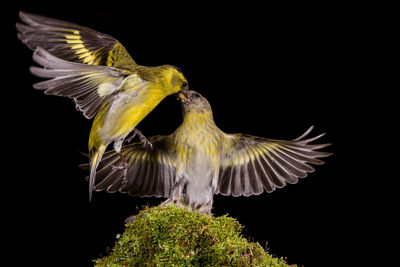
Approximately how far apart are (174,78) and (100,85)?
586 millimetres

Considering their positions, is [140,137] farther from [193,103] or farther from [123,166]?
[193,103]

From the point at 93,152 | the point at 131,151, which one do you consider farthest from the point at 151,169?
the point at 93,152

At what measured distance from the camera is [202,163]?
4.46 m

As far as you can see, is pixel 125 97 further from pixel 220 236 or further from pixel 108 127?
pixel 220 236

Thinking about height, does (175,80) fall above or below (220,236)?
above

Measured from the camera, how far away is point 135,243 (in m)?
3.73

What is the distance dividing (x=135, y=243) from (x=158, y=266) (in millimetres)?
279

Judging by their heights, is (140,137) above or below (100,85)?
below

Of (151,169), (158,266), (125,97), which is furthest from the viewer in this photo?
(151,169)

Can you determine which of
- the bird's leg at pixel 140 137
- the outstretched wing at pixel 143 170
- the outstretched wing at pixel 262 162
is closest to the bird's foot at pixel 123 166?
the outstretched wing at pixel 143 170

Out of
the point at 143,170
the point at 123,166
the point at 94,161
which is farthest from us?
the point at 143,170

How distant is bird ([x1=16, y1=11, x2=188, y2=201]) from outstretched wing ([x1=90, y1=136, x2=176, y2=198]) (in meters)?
0.61

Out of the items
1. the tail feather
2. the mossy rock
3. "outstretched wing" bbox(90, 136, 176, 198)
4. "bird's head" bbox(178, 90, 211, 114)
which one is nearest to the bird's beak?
"bird's head" bbox(178, 90, 211, 114)

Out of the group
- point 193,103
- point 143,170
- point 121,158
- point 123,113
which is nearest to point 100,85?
point 123,113
